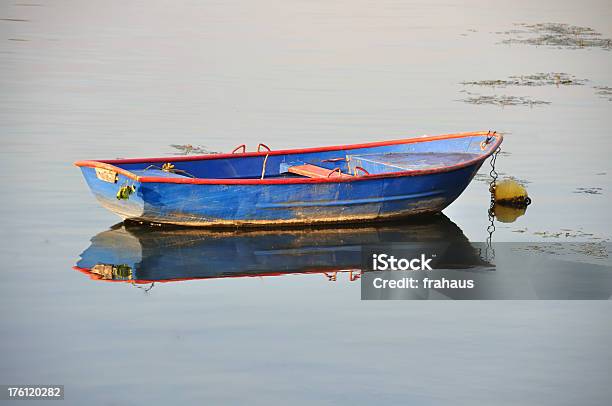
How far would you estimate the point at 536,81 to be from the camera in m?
27.5

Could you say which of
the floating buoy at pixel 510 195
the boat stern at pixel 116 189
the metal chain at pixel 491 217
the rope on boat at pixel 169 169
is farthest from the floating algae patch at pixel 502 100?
the boat stern at pixel 116 189

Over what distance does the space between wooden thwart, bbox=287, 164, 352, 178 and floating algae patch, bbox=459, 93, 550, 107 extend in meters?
8.44

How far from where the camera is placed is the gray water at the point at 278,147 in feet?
37.0

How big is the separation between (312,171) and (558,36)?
60.6 feet

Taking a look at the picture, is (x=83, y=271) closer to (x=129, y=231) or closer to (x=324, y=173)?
(x=129, y=231)

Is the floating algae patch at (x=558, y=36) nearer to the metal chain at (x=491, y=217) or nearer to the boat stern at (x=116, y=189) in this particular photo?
the metal chain at (x=491, y=217)

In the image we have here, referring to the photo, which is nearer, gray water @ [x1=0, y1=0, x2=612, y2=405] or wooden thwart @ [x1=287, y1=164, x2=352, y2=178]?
gray water @ [x1=0, y1=0, x2=612, y2=405]

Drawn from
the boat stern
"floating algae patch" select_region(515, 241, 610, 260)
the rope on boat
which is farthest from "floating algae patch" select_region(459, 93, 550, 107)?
the boat stern

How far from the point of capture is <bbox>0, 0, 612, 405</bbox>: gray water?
1127 cm

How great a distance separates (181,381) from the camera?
10.9 m

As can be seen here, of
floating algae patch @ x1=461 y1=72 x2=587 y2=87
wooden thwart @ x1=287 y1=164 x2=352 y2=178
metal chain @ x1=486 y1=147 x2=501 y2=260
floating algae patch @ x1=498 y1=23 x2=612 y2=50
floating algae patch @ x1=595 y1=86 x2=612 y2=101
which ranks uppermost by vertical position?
floating algae patch @ x1=498 y1=23 x2=612 y2=50

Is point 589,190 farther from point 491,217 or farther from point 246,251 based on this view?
point 246,251

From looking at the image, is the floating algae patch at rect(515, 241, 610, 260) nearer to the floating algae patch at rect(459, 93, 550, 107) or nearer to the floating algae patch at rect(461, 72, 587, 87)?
the floating algae patch at rect(459, 93, 550, 107)

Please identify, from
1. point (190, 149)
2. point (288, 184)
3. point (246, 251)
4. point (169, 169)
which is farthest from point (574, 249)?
point (190, 149)
